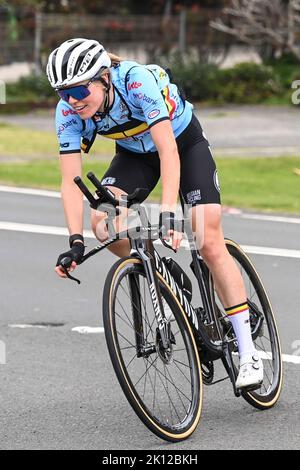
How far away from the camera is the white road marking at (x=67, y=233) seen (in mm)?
10898

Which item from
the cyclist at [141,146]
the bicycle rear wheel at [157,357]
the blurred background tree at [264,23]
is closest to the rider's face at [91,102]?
the cyclist at [141,146]

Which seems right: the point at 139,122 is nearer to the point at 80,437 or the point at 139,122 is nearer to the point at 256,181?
the point at 80,437

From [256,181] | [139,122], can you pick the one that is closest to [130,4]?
[256,181]

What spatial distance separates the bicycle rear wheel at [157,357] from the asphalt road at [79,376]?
129 mm

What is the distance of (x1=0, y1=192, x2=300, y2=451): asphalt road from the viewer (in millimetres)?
5797

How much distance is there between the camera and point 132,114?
233 inches

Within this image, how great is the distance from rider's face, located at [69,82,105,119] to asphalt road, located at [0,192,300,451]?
1.60m

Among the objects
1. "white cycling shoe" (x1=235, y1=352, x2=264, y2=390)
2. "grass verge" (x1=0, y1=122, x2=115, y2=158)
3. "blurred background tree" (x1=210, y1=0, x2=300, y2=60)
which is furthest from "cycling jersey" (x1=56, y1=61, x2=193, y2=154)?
"blurred background tree" (x1=210, y1=0, x2=300, y2=60)

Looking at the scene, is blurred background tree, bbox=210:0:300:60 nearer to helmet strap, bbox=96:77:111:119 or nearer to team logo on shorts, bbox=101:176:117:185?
team logo on shorts, bbox=101:176:117:185

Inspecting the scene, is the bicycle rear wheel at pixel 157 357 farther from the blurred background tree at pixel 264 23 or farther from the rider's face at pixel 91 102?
the blurred background tree at pixel 264 23

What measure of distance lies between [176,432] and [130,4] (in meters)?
25.8

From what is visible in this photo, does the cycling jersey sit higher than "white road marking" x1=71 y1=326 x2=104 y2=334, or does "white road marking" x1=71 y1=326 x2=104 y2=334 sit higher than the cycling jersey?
the cycling jersey

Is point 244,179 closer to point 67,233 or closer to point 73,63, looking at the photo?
point 67,233

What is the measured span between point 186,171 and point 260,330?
101 cm
